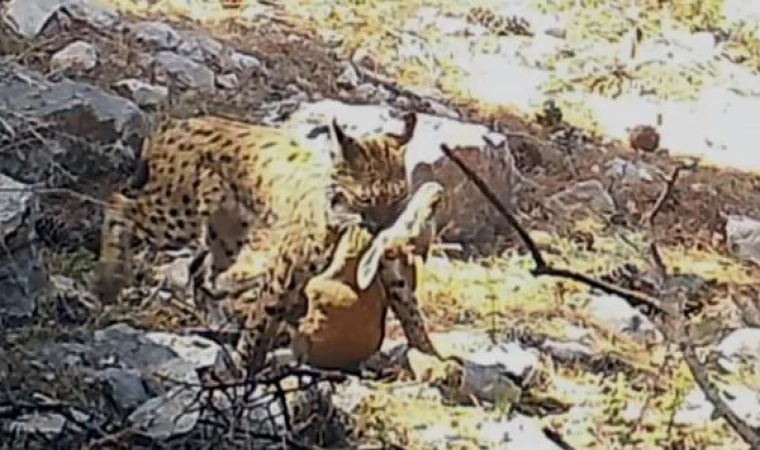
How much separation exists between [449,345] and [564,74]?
254 centimetres

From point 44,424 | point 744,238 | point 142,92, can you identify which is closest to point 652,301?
point 44,424

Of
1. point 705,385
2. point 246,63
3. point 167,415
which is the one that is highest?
point 705,385

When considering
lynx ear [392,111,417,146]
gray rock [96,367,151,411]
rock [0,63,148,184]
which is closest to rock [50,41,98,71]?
rock [0,63,148,184]

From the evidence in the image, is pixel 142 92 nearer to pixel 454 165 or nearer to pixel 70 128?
pixel 70 128

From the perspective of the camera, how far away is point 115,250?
4008 mm

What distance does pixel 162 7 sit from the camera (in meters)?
6.32

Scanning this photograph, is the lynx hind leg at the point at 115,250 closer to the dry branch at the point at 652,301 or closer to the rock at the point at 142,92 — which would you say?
the rock at the point at 142,92

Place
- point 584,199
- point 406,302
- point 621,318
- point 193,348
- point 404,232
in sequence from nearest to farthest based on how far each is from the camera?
1. point 404,232
2. point 193,348
3. point 406,302
4. point 621,318
5. point 584,199

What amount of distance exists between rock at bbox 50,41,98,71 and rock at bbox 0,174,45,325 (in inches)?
64.5

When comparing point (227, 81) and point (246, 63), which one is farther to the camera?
point (246, 63)

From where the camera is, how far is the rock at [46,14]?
5.66 metres

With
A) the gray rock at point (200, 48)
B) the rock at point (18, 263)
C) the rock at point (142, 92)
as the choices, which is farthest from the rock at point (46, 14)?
the rock at point (18, 263)

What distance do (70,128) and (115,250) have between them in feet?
2.88

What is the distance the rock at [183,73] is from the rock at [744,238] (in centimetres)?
163
